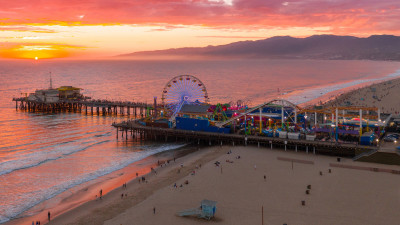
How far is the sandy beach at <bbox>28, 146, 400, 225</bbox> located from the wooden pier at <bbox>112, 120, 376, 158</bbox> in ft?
7.67

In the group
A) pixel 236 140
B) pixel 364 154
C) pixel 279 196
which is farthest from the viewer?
pixel 236 140

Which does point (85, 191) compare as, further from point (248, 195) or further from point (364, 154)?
point (364, 154)

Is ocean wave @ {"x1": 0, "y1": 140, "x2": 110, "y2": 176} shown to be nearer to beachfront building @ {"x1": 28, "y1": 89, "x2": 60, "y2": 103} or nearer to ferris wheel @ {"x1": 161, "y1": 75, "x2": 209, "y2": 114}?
ferris wheel @ {"x1": 161, "y1": 75, "x2": 209, "y2": 114}

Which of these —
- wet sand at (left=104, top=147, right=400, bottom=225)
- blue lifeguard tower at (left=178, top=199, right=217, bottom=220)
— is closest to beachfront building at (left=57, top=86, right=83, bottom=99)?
wet sand at (left=104, top=147, right=400, bottom=225)

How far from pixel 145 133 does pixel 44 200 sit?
26.6 metres

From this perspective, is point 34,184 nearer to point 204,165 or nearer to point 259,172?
point 204,165

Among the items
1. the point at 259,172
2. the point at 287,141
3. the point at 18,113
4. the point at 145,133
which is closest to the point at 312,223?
the point at 259,172

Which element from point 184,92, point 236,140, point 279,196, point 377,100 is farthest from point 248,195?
point 377,100

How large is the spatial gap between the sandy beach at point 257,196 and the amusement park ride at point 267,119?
705 cm

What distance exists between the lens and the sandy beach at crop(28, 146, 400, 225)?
82.3ft

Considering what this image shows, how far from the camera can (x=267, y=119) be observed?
174 feet

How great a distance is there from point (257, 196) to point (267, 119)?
25.6 metres

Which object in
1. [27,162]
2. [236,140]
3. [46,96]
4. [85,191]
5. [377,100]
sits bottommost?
[85,191]

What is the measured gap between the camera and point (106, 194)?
31.7 metres
